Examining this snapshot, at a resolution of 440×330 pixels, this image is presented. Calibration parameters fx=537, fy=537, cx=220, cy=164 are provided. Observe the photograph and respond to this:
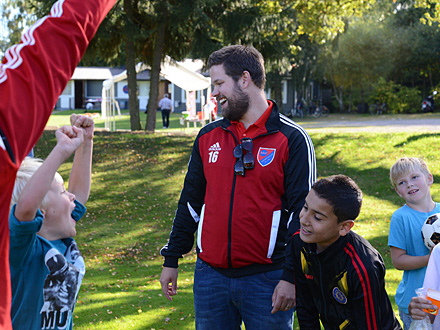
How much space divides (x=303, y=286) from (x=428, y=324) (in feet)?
2.27

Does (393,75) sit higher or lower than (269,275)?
higher

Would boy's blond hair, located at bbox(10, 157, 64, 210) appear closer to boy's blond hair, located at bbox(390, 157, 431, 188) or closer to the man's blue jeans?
the man's blue jeans

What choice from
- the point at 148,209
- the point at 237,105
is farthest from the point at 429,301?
the point at 148,209

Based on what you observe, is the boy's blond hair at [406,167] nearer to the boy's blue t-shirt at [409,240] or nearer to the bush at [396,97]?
the boy's blue t-shirt at [409,240]

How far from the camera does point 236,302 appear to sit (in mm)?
3266

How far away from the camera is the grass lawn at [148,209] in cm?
675

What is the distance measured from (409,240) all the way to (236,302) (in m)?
1.33

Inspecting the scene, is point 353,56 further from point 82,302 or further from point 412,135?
point 82,302

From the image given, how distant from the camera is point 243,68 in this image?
3.42 metres

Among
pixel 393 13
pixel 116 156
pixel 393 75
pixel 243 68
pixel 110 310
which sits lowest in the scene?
pixel 110 310

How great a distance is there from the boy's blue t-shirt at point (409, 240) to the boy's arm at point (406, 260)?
40 mm

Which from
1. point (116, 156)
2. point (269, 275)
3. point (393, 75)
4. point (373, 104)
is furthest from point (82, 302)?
point (393, 75)

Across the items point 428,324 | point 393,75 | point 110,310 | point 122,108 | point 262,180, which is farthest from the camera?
point 122,108

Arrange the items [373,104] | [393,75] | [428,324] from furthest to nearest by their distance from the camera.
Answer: [393,75]
[373,104]
[428,324]
